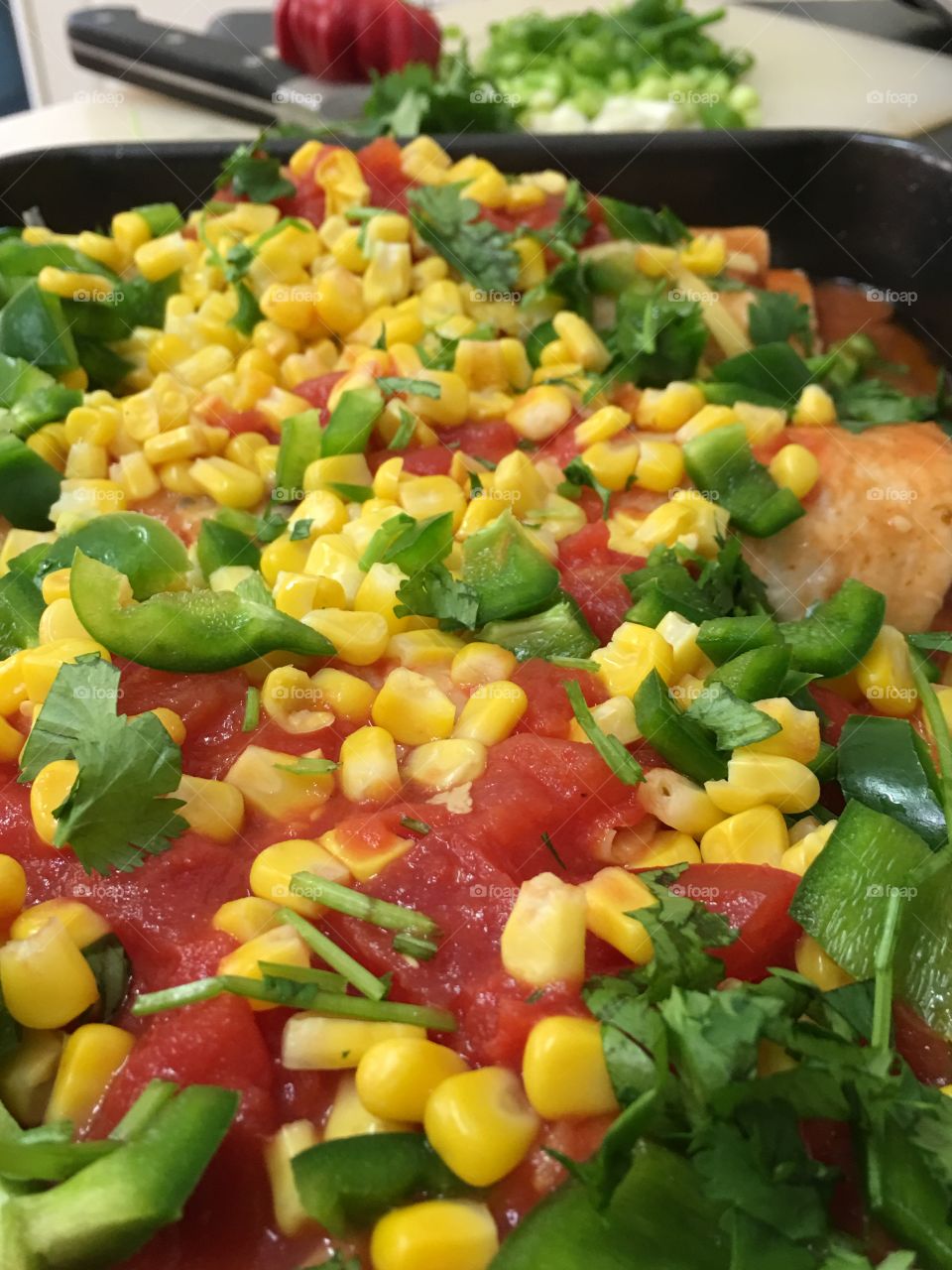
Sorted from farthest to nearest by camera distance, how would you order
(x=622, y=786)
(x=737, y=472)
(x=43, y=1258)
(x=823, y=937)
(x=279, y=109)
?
(x=279, y=109) < (x=737, y=472) < (x=622, y=786) < (x=823, y=937) < (x=43, y=1258)

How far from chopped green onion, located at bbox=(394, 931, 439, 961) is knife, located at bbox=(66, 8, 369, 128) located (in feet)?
11.8

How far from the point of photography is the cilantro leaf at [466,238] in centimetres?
285

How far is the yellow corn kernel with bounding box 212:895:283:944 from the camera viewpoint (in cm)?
147

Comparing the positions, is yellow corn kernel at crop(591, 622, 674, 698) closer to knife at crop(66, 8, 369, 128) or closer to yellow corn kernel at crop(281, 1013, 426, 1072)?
yellow corn kernel at crop(281, 1013, 426, 1072)

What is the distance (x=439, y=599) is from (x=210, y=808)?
560 mm

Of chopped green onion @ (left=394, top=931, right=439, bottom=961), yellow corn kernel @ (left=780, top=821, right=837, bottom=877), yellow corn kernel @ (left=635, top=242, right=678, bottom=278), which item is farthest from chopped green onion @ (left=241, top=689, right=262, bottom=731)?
yellow corn kernel @ (left=635, top=242, right=678, bottom=278)

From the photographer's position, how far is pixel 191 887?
61.1 inches

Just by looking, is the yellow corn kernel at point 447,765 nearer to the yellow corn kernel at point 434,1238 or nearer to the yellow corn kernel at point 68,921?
the yellow corn kernel at point 68,921

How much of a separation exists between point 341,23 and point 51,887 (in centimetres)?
395

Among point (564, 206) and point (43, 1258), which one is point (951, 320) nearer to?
point (564, 206)

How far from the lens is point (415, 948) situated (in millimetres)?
1420

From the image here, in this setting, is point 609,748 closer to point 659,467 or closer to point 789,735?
point 789,735

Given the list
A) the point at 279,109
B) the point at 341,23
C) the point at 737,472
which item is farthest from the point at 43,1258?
the point at 341,23

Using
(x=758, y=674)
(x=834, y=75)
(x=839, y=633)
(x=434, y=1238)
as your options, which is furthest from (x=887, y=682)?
(x=834, y=75)
